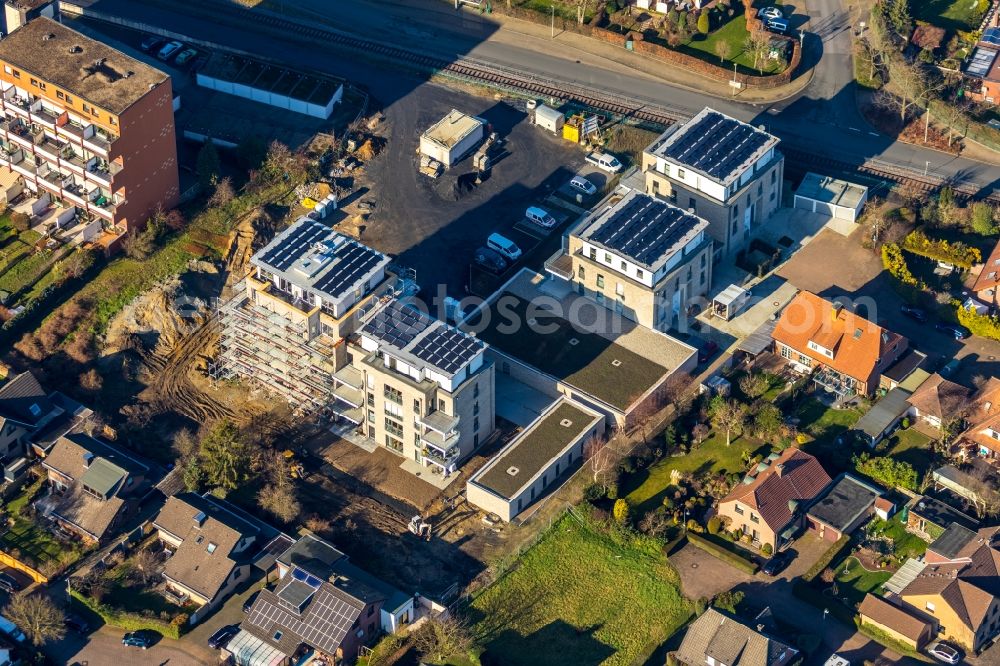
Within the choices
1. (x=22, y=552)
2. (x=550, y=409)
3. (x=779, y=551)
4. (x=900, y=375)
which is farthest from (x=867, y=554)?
(x=22, y=552)

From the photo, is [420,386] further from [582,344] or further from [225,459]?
[582,344]

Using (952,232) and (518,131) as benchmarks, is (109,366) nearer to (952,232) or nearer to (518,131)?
(518,131)

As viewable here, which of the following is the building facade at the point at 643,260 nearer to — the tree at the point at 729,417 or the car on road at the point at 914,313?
the tree at the point at 729,417

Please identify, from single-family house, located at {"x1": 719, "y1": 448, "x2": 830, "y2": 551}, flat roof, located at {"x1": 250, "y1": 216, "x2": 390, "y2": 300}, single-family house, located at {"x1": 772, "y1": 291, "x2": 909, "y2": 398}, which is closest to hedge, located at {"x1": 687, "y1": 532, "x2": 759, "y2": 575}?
single-family house, located at {"x1": 719, "y1": 448, "x2": 830, "y2": 551}

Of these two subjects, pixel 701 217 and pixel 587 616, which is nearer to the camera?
pixel 587 616

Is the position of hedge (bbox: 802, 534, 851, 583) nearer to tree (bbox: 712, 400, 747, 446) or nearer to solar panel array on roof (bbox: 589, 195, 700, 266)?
tree (bbox: 712, 400, 747, 446)

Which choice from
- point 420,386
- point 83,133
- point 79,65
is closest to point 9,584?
point 420,386
